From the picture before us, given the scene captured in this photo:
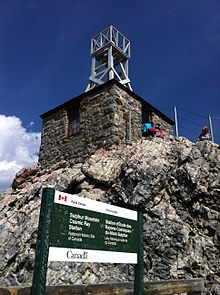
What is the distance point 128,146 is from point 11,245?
21.7 ft

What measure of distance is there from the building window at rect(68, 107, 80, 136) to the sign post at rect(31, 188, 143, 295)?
1076cm

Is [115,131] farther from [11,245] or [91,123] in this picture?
[11,245]

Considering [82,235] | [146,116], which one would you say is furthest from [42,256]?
[146,116]

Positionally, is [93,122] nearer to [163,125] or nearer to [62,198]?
[163,125]

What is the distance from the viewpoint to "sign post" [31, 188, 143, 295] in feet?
10.4

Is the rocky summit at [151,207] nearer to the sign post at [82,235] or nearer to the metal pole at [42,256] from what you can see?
the sign post at [82,235]

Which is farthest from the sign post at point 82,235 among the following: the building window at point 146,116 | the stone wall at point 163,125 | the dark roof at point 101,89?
the stone wall at point 163,125

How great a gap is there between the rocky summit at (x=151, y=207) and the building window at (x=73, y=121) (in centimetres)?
266

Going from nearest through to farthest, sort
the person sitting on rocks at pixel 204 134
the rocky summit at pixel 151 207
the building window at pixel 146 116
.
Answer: the rocky summit at pixel 151 207 → the person sitting on rocks at pixel 204 134 → the building window at pixel 146 116

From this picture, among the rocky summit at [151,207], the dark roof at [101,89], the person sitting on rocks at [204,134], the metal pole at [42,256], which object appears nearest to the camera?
the metal pole at [42,256]

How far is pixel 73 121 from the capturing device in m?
15.3

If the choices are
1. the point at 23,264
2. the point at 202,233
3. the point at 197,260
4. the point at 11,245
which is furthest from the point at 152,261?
the point at 11,245

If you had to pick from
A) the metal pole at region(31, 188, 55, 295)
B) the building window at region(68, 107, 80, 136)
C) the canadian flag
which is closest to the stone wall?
the building window at region(68, 107, 80, 136)

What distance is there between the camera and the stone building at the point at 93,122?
43.4 feet
